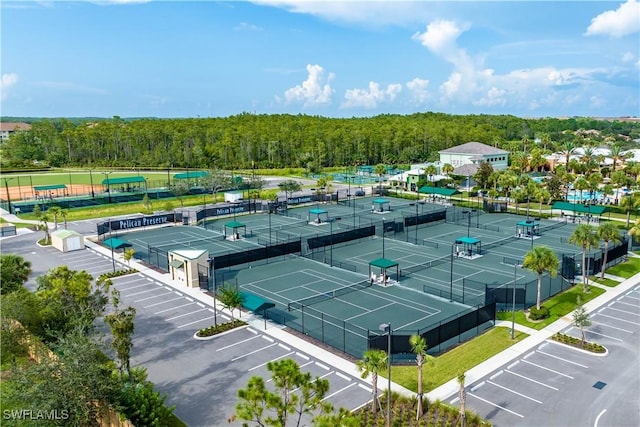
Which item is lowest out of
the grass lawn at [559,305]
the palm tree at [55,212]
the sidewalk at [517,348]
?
the sidewalk at [517,348]

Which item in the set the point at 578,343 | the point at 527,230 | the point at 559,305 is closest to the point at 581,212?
the point at 527,230

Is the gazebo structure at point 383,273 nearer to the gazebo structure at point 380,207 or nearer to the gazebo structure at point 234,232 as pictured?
the gazebo structure at point 234,232

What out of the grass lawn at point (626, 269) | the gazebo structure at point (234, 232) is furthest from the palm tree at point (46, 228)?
the grass lawn at point (626, 269)

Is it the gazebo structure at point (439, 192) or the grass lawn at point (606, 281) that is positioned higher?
the gazebo structure at point (439, 192)

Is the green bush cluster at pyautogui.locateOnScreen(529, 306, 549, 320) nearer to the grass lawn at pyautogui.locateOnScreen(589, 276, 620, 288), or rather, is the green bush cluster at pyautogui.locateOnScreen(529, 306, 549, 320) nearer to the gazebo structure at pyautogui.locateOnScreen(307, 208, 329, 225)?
the grass lawn at pyautogui.locateOnScreen(589, 276, 620, 288)

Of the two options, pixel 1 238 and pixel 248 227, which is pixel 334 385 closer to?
pixel 248 227

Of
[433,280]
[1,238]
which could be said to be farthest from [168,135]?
[433,280]
